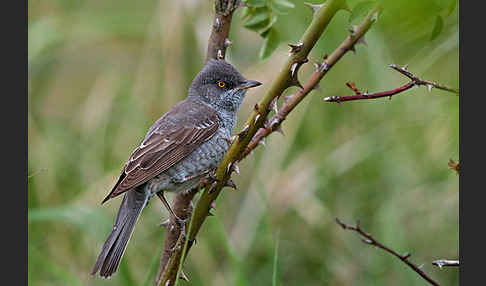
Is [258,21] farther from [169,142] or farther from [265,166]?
[265,166]

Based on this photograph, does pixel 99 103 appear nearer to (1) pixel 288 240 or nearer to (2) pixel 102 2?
(2) pixel 102 2

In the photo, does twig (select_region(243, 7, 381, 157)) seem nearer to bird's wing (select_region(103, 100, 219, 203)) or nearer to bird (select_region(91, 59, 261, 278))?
bird (select_region(91, 59, 261, 278))

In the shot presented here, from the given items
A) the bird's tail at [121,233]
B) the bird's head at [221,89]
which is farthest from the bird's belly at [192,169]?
the bird's head at [221,89]

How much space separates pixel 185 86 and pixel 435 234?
8.56 feet

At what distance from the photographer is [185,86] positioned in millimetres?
5375

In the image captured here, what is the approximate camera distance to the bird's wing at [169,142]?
123 inches

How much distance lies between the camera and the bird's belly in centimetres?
320

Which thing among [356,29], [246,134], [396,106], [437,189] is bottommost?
[437,189]

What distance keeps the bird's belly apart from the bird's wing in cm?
4

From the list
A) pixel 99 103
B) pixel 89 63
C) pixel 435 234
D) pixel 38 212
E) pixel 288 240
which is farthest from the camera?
pixel 89 63

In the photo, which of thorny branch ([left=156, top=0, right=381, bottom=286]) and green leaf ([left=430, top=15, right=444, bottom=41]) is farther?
thorny branch ([left=156, top=0, right=381, bottom=286])

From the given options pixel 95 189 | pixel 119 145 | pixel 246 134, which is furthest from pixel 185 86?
pixel 246 134

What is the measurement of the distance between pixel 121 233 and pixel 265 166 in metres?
2.22

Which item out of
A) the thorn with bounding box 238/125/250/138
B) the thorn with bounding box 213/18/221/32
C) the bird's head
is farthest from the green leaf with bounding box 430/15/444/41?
the bird's head
